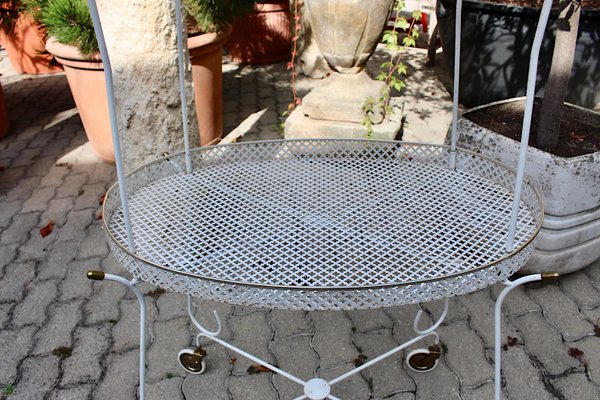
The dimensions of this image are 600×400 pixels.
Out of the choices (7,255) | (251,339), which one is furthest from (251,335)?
(7,255)

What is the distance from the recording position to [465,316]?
6.67 ft

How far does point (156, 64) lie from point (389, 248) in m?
1.80

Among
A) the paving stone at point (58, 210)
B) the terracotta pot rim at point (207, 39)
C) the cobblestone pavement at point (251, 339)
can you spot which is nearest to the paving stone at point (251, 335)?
the cobblestone pavement at point (251, 339)

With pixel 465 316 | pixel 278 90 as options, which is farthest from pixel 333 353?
pixel 278 90

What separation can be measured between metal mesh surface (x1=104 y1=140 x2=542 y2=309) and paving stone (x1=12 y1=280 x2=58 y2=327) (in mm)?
917

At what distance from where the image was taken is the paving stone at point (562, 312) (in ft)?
6.36

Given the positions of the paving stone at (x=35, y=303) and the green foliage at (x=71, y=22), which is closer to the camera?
the paving stone at (x=35, y=303)

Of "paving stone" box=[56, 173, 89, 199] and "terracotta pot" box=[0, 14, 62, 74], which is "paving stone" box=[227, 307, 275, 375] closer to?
"paving stone" box=[56, 173, 89, 199]

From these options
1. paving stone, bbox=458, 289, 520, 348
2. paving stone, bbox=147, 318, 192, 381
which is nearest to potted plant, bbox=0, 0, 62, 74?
paving stone, bbox=147, 318, 192, 381

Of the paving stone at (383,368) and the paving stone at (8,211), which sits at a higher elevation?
Answer: the paving stone at (8,211)

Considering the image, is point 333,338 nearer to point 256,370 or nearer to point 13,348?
point 256,370

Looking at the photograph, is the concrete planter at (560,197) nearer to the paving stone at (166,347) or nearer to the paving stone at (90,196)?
the paving stone at (166,347)

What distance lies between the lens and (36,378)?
71.1 inches

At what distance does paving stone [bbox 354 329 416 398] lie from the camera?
1.74m
